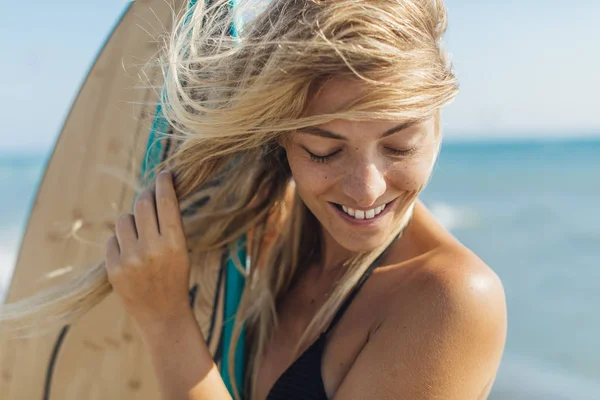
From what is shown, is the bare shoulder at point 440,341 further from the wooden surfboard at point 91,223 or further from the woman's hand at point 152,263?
the wooden surfboard at point 91,223

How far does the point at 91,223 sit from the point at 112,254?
59 centimetres

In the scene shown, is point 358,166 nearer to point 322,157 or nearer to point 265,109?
point 322,157

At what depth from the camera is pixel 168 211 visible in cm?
181

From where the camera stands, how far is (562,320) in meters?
6.19

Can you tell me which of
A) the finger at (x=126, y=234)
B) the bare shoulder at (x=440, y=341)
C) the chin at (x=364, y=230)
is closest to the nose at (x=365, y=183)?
the chin at (x=364, y=230)

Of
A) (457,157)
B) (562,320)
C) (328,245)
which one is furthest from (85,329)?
(457,157)

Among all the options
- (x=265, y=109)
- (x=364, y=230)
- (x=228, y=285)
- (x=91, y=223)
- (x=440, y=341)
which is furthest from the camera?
(x=91, y=223)

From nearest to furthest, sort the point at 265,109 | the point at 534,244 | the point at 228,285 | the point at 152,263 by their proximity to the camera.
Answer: the point at 265,109, the point at 152,263, the point at 228,285, the point at 534,244

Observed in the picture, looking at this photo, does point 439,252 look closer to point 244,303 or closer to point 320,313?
point 320,313

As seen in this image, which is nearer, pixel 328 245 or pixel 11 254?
pixel 328 245

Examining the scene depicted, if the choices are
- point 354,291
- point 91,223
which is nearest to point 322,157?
point 354,291

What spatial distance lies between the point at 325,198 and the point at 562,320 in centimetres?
524

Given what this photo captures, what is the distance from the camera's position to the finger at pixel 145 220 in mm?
1787

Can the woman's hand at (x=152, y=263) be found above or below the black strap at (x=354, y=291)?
above
